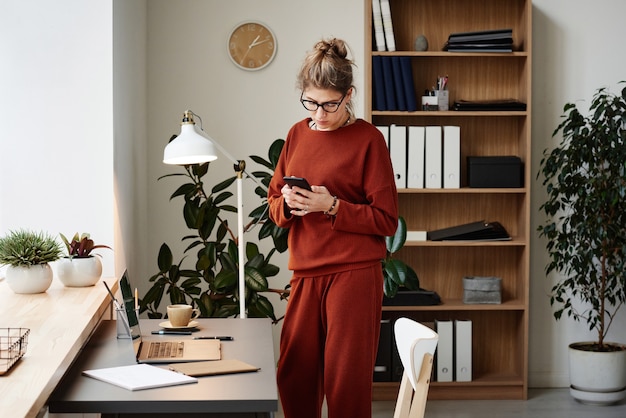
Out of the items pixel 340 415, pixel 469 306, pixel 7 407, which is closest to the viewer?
pixel 7 407

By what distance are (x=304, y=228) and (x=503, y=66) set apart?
263cm

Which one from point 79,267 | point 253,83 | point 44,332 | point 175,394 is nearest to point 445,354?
point 253,83

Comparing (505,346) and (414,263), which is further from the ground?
(414,263)

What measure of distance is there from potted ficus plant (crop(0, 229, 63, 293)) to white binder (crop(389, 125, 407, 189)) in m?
2.25

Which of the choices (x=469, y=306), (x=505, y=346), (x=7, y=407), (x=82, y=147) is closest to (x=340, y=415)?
(x=7, y=407)

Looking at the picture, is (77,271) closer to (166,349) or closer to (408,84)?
(166,349)

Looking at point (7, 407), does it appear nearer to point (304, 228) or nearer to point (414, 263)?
point (304, 228)

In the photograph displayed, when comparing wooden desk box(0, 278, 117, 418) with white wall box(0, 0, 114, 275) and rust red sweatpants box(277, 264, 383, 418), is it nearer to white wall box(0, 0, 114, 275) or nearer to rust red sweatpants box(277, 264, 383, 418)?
white wall box(0, 0, 114, 275)

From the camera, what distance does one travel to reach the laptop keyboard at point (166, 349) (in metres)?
2.19

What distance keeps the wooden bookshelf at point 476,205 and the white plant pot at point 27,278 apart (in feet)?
7.39

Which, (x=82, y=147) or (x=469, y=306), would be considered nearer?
(x=82, y=147)

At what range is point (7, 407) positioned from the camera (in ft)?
4.93

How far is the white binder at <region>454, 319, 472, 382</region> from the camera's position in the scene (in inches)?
184

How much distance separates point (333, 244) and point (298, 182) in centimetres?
23
